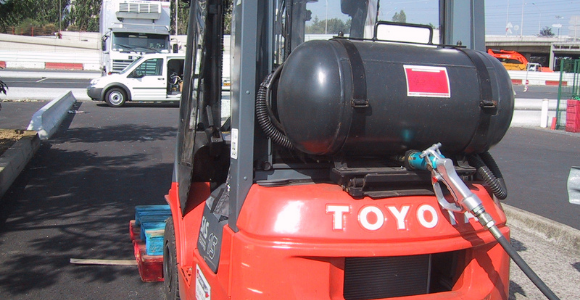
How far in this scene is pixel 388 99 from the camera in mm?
2295

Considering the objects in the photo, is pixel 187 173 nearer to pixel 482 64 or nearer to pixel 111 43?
pixel 482 64

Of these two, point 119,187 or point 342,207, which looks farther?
point 119,187

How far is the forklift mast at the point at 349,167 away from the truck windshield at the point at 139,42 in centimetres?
2160

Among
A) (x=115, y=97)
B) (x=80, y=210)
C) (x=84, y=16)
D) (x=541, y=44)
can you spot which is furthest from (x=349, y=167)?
(x=541, y=44)

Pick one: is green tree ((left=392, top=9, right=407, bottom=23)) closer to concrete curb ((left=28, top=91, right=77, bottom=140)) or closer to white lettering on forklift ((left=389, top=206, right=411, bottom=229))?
white lettering on forklift ((left=389, top=206, right=411, bottom=229))

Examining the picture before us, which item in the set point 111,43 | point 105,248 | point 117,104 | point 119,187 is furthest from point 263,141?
point 111,43

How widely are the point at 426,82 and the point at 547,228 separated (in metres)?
4.66

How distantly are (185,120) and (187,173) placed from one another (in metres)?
0.44

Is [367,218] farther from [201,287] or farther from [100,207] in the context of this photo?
[100,207]

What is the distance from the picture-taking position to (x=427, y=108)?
2352 millimetres

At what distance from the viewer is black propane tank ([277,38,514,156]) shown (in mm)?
2226

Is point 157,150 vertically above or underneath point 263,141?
underneath

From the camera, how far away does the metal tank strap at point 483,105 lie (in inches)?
95.6

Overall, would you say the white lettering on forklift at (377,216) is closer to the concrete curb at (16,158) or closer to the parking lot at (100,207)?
the parking lot at (100,207)
